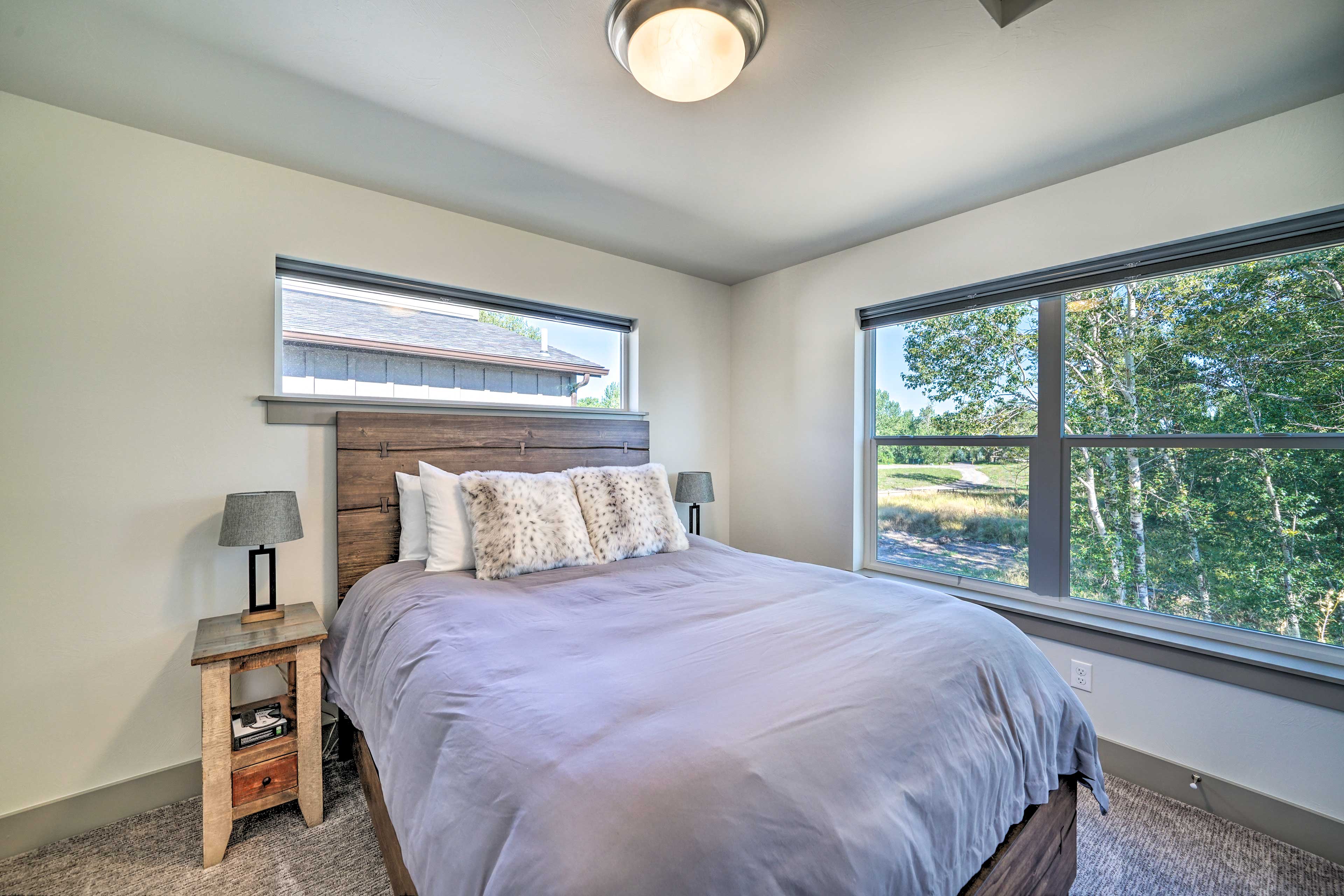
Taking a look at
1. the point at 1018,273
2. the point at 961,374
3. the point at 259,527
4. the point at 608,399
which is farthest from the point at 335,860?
the point at 1018,273

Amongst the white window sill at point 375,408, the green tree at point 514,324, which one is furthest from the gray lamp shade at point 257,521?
the green tree at point 514,324

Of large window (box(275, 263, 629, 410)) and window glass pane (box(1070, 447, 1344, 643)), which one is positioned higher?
large window (box(275, 263, 629, 410))

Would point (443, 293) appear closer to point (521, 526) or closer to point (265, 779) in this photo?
point (521, 526)

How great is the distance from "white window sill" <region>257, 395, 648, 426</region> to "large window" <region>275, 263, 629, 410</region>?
0.18ft

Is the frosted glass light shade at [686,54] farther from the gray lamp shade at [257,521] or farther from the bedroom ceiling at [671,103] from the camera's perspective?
the gray lamp shade at [257,521]

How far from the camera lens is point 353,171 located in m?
2.23

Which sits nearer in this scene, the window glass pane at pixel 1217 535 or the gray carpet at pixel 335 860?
the gray carpet at pixel 335 860

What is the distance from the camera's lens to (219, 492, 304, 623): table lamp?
1.85 metres

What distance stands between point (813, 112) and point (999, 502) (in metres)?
2.05

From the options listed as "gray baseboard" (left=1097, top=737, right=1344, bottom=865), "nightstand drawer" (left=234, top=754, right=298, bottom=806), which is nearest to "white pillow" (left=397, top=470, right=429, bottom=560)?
"nightstand drawer" (left=234, top=754, right=298, bottom=806)

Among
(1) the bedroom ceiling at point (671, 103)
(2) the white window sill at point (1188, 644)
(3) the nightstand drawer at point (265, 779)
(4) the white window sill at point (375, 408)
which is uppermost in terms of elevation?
(1) the bedroom ceiling at point (671, 103)

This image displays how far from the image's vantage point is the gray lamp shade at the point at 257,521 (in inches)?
72.5

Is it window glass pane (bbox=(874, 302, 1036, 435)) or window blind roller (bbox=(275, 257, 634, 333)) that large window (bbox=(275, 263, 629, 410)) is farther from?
window glass pane (bbox=(874, 302, 1036, 435))

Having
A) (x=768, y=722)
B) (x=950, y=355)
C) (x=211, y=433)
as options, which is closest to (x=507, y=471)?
(x=211, y=433)
